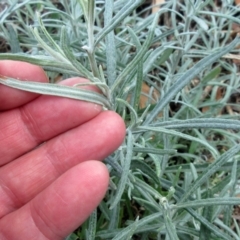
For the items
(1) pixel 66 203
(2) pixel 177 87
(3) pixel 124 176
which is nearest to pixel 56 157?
(1) pixel 66 203

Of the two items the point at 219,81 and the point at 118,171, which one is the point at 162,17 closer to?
the point at 219,81

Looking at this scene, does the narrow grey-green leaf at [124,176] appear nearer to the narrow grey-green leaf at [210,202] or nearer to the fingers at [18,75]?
the narrow grey-green leaf at [210,202]

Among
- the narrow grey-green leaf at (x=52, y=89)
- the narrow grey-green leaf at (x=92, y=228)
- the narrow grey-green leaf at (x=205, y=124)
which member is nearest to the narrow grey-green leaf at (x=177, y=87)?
the narrow grey-green leaf at (x=205, y=124)

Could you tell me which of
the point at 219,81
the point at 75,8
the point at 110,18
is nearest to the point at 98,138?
the point at 110,18

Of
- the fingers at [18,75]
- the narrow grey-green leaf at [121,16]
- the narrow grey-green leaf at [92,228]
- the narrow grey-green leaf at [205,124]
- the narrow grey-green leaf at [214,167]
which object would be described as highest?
the narrow grey-green leaf at [121,16]

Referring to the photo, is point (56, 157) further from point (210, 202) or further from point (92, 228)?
point (210, 202)

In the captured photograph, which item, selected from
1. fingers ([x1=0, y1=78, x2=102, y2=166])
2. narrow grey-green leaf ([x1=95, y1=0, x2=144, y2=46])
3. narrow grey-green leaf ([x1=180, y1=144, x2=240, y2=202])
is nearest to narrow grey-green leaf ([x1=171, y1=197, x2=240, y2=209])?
narrow grey-green leaf ([x1=180, y1=144, x2=240, y2=202])

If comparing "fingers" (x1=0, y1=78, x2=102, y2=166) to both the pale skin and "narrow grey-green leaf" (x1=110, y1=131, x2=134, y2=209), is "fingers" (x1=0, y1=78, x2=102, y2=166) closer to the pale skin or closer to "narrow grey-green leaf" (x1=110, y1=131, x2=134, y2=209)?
the pale skin
